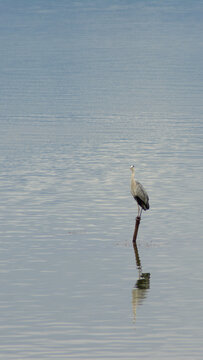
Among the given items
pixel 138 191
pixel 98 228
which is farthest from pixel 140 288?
pixel 98 228

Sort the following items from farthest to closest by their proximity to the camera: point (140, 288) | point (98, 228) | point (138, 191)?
1. point (98, 228)
2. point (138, 191)
3. point (140, 288)

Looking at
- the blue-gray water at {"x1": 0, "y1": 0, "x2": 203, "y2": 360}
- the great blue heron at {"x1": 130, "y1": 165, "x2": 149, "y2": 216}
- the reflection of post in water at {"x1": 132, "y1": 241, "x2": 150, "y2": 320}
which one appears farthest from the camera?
the great blue heron at {"x1": 130, "y1": 165, "x2": 149, "y2": 216}

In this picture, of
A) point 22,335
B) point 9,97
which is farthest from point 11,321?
point 9,97

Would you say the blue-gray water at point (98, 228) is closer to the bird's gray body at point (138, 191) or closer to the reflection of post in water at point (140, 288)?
the reflection of post in water at point (140, 288)

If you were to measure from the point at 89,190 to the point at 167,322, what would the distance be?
2586 cm

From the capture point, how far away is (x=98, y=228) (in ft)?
154

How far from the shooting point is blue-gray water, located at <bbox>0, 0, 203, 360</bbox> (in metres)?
31.2

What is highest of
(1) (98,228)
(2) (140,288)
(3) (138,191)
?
(1) (98,228)

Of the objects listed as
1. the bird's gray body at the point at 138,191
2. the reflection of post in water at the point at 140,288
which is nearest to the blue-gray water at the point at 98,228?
the reflection of post in water at the point at 140,288

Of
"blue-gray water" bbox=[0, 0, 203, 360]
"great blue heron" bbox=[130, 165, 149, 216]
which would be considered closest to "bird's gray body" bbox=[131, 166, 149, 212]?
"great blue heron" bbox=[130, 165, 149, 216]

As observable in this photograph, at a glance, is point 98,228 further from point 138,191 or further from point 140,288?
point 140,288

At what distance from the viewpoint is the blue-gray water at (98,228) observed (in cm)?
3119

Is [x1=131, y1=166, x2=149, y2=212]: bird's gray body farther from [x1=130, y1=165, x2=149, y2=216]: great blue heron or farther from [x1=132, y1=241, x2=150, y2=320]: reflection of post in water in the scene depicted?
[x1=132, y1=241, x2=150, y2=320]: reflection of post in water

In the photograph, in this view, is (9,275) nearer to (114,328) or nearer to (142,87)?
(114,328)
